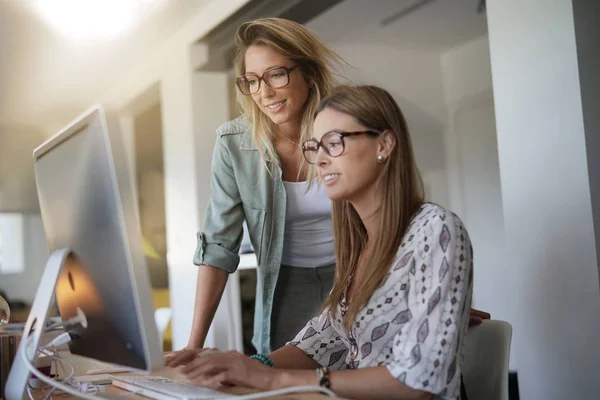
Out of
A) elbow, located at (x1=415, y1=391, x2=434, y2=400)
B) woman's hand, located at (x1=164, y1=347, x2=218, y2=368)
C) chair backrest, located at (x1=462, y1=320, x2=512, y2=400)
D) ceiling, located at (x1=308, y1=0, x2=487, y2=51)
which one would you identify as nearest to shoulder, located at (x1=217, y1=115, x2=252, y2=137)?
woman's hand, located at (x1=164, y1=347, x2=218, y2=368)

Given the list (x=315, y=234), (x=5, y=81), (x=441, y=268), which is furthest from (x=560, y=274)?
(x=5, y=81)

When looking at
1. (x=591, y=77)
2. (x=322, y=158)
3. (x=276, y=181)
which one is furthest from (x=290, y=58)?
(x=591, y=77)

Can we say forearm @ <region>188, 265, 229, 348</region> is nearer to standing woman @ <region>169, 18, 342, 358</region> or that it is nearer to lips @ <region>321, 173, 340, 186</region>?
standing woman @ <region>169, 18, 342, 358</region>

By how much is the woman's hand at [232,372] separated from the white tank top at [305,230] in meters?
0.86

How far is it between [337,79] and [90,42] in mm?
3468

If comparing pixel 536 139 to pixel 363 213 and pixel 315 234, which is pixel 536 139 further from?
pixel 363 213

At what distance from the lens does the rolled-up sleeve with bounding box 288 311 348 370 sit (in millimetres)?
1347

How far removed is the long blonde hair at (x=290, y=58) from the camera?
1.82 meters

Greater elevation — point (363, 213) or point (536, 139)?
point (536, 139)

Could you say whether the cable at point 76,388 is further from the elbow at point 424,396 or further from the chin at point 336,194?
the chin at point 336,194

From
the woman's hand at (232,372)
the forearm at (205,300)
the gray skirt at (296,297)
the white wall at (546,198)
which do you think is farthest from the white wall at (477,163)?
the woman's hand at (232,372)

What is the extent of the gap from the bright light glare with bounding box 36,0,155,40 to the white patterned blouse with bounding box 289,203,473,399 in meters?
3.51

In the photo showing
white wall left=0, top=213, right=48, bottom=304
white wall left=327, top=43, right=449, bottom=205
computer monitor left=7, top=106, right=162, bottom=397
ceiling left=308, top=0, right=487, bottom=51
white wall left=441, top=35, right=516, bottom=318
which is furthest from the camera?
white wall left=0, top=213, right=48, bottom=304

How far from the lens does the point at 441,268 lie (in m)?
1.02
